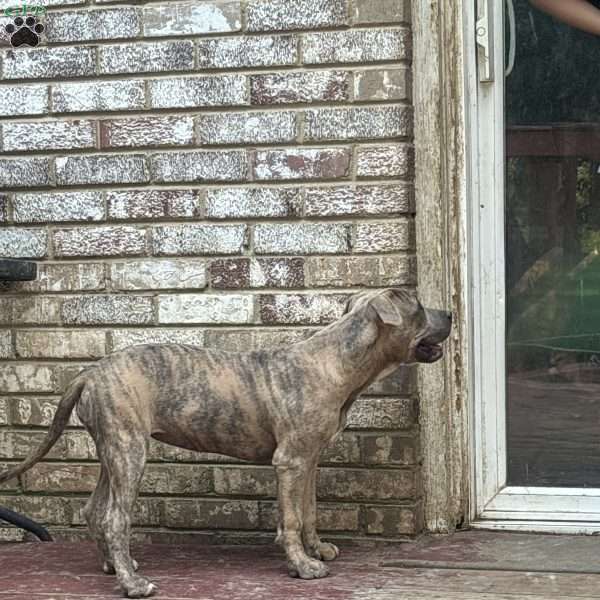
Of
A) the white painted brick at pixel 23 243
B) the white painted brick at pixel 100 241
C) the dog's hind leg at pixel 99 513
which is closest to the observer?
the dog's hind leg at pixel 99 513

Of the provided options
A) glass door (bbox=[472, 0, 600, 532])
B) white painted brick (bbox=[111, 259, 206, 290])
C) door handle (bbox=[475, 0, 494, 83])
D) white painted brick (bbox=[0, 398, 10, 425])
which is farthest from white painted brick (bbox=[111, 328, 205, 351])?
door handle (bbox=[475, 0, 494, 83])

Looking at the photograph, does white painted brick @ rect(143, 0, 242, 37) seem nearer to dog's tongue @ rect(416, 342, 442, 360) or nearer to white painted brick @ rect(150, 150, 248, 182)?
white painted brick @ rect(150, 150, 248, 182)

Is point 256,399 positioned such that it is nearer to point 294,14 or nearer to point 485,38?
point 294,14

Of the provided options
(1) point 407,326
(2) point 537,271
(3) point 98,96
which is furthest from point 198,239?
(2) point 537,271

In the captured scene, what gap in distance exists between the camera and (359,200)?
211 inches

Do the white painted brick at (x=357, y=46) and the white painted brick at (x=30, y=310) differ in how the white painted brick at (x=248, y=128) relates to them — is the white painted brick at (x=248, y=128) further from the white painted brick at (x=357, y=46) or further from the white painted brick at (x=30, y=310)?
the white painted brick at (x=30, y=310)

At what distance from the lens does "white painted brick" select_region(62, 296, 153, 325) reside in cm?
559

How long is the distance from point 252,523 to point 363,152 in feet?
5.26

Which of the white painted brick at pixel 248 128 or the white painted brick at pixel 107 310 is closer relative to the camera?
the white painted brick at pixel 248 128

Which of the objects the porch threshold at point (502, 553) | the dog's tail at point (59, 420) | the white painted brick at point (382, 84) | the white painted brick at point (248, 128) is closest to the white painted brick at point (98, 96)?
the white painted brick at point (248, 128)

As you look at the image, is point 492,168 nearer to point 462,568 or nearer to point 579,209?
point 579,209

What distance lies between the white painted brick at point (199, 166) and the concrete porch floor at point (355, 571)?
1536 mm

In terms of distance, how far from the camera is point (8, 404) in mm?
5766

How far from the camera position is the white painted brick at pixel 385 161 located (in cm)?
532
